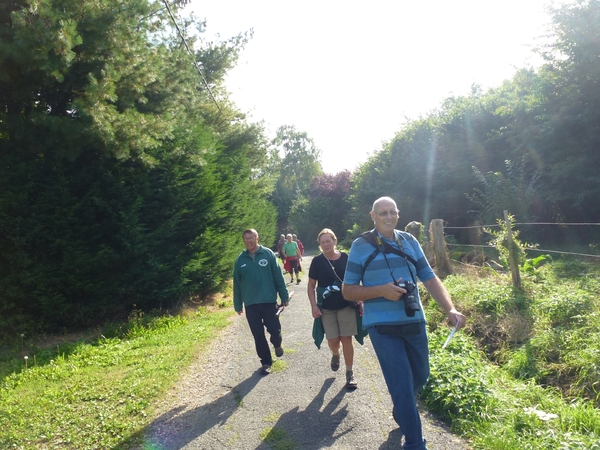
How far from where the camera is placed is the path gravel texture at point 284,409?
412 cm

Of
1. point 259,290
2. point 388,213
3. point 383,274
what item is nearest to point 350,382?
point 259,290

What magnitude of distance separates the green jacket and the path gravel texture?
1.04m

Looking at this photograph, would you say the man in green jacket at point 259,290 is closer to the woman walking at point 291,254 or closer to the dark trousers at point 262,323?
the dark trousers at point 262,323

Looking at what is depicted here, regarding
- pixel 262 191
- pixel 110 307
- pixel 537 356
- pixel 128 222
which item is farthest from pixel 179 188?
pixel 262 191

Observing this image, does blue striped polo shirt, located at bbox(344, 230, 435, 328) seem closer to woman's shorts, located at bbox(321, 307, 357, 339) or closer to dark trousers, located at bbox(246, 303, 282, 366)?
woman's shorts, located at bbox(321, 307, 357, 339)

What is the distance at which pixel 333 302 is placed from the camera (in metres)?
5.41

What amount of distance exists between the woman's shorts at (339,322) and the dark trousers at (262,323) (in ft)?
3.10

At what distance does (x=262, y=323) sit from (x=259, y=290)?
476 millimetres

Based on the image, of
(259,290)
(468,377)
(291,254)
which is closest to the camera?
(468,377)

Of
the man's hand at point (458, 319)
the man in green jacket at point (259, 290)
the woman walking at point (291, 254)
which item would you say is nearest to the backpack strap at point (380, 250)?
the man's hand at point (458, 319)

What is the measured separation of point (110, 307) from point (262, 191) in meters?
14.3

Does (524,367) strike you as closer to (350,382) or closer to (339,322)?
(350,382)

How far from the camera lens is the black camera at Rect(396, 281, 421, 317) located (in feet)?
10.5

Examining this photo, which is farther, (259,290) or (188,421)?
(259,290)
